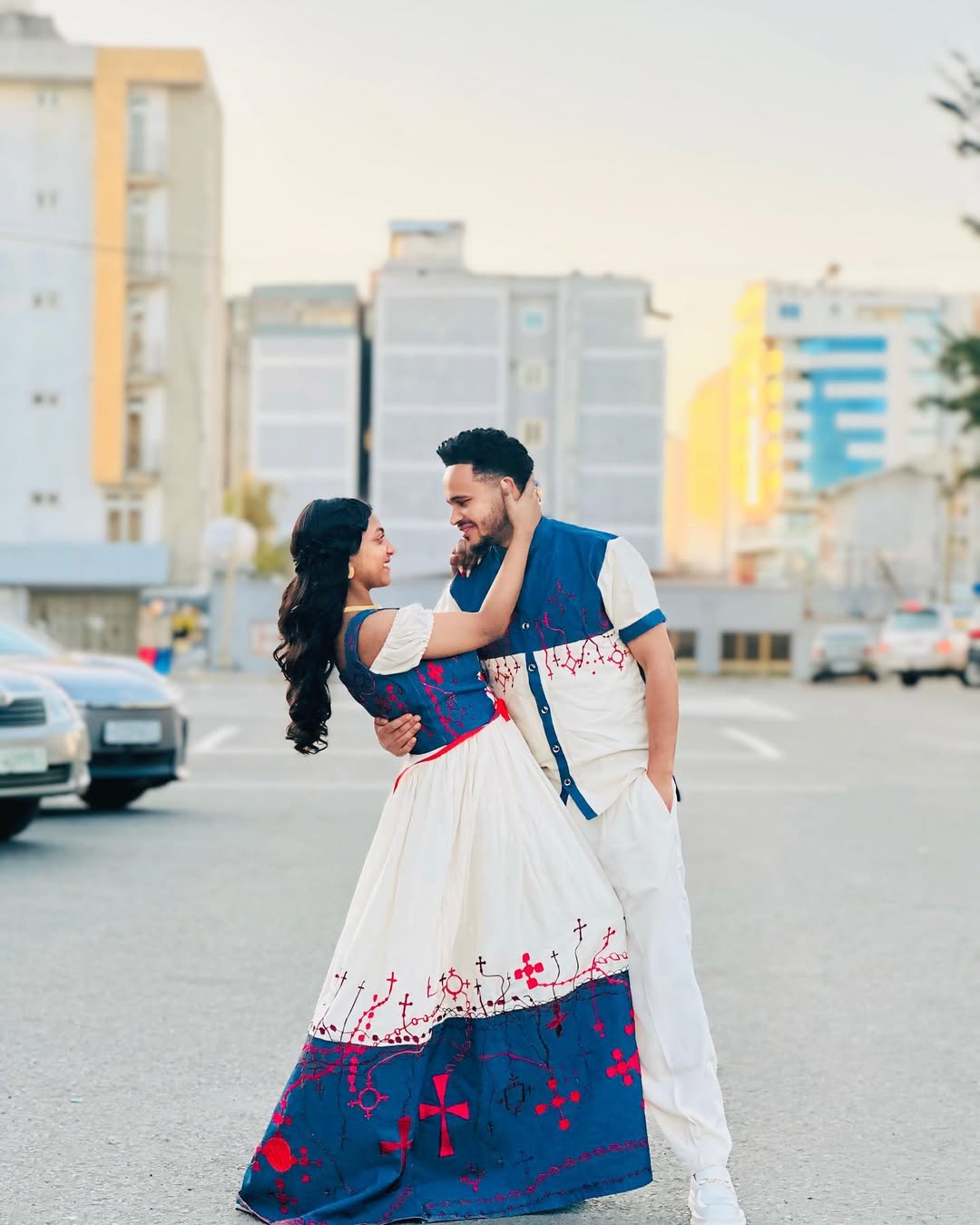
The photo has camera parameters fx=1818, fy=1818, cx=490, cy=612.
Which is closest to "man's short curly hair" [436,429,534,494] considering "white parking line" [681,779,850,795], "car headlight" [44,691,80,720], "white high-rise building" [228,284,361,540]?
"car headlight" [44,691,80,720]

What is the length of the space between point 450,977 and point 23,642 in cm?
925

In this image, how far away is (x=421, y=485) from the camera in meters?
85.8

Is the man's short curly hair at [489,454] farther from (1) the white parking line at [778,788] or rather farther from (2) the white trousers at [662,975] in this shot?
(1) the white parking line at [778,788]

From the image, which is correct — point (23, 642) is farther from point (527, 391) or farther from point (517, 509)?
point (527, 391)

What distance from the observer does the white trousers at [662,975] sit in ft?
13.0

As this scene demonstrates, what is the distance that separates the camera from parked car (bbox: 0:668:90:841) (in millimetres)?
10391

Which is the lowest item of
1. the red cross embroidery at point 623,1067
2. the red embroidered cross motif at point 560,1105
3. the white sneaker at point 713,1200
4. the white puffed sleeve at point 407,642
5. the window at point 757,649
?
the window at point 757,649

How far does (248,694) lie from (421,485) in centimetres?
Answer: 5255

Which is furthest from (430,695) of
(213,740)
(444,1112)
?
(213,740)

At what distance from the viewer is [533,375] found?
86.1 meters

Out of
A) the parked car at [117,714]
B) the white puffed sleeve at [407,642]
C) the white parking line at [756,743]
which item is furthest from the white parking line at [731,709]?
the white puffed sleeve at [407,642]

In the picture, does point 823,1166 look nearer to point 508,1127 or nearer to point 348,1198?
point 508,1127

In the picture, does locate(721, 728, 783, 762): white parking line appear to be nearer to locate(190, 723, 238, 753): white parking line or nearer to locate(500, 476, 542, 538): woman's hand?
locate(190, 723, 238, 753): white parking line

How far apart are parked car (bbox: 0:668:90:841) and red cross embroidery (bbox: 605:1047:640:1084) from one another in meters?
7.05
